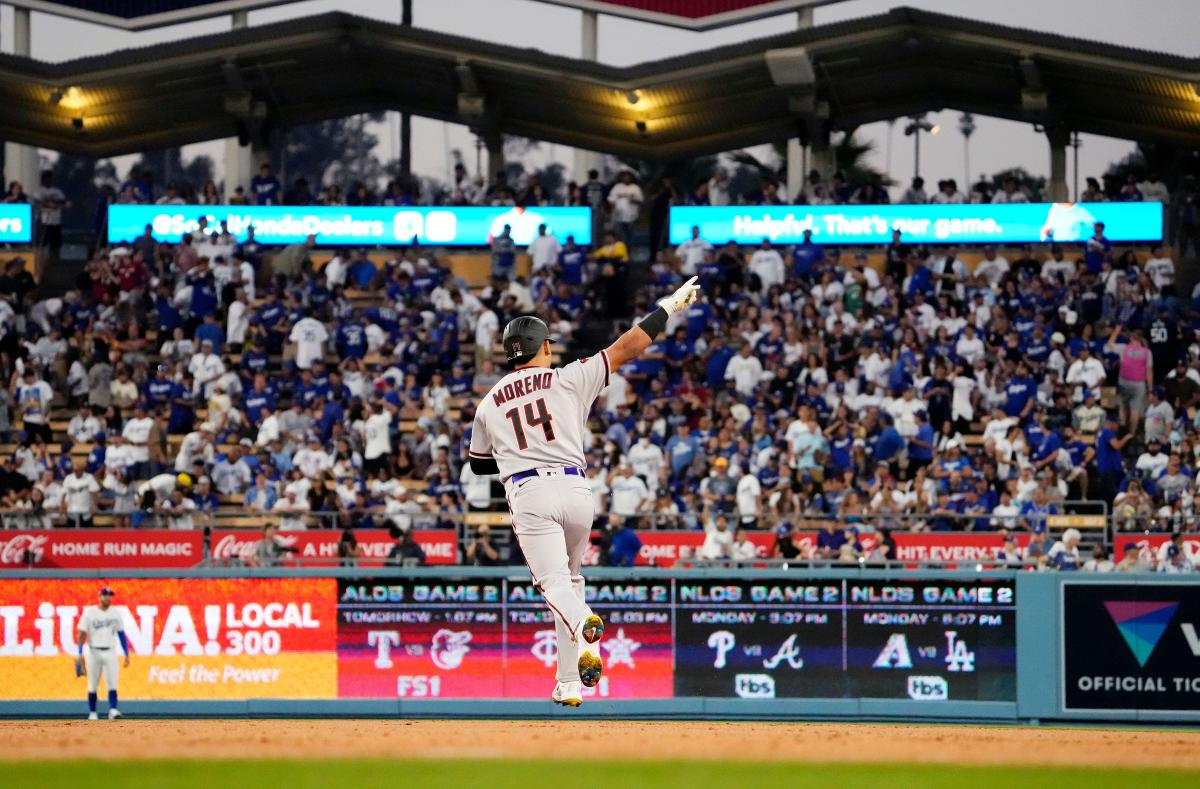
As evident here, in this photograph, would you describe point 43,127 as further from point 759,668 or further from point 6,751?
point 6,751

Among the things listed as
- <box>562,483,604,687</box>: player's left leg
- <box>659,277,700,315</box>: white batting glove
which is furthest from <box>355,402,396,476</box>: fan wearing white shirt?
<box>659,277,700,315</box>: white batting glove

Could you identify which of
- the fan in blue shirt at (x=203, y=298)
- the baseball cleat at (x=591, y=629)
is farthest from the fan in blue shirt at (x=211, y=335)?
the baseball cleat at (x=591, y=629)

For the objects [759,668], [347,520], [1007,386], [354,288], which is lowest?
[759,668]

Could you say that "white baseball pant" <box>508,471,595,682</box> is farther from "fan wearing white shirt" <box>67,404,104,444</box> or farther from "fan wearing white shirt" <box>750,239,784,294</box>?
"fan wearing white shirt" <box>750,239,784,294</box>

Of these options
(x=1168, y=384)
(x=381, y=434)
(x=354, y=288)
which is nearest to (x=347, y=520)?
(x=381, y=434)

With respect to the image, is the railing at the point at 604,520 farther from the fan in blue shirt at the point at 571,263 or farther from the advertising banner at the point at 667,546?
the fan in blue shirt at the point at 571,263

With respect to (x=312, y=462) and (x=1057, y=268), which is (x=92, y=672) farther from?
(x=1057, y=268)

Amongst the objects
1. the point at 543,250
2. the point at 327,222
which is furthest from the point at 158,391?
the point at 543,250
